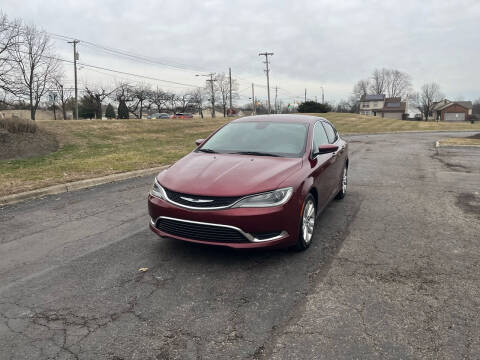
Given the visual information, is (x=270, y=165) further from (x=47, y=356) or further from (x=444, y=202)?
(x=444, y=202)

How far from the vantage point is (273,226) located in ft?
11.8

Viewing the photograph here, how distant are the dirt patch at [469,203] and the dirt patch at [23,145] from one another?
39.4ft

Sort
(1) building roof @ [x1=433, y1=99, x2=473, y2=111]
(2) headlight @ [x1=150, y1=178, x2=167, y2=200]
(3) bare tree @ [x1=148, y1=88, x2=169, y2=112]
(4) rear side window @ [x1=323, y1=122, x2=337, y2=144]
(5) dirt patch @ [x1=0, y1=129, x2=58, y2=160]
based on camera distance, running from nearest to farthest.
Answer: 1. (2) headlight @ [x1=150, y1=178, x2=167, y2=200]
2. (4) rear side window @ [x1=323, y1=122, x2=337, y2=144]
3. (5) dirt patch @ [x1=0, y1=129, x2=58, y2=160]
4. (3) bare tree @ [x1=148, y1=88, x2=169, y2=112]
5. (1) building roof @ [x1=433, y1=99, x2=473, y2=111]

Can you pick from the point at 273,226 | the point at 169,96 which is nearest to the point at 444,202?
the point at 273,226

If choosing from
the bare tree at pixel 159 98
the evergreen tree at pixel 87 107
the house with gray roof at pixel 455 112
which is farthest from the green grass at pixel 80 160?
the house with gray roof at pixel 455 112

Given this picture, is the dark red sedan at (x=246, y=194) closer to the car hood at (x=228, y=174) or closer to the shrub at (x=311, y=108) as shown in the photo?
the car hood at (x=228, y=174)

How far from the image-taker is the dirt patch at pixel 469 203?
5902mm

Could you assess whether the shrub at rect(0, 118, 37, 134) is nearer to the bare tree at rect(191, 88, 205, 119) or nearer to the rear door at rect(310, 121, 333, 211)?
the rear door at rect(310, 121, 333, 211)

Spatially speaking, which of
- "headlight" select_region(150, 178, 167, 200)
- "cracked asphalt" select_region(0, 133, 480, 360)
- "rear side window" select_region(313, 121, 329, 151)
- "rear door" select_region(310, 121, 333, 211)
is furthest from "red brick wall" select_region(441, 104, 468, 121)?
"headlight" select_region(150, 178, 167, 200)

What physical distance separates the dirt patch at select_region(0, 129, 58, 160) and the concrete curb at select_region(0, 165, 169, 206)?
4.51m

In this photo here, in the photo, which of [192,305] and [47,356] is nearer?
[47,356]

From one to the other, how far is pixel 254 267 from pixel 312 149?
1.90 metres

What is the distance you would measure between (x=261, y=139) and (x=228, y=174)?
1292 mm

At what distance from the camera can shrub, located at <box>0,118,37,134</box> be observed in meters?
12.4
